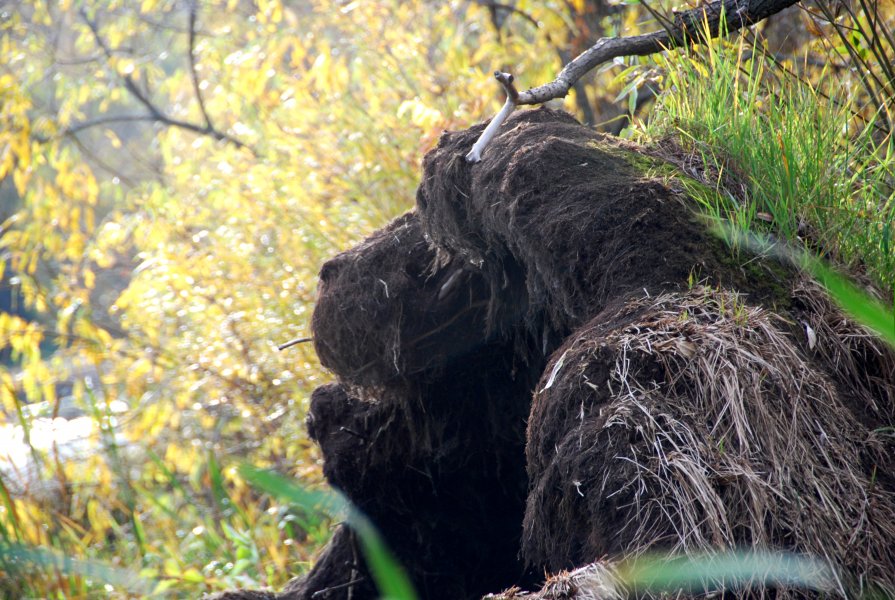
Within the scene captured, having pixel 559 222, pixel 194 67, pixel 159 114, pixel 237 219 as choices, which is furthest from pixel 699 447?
pixel 159 114

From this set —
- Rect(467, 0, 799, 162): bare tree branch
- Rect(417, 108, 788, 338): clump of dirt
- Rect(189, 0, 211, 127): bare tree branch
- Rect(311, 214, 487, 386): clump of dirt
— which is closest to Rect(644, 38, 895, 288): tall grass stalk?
Rect(417, 108, 788, 338): clump of dirt

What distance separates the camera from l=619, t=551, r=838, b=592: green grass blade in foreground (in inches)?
61.7

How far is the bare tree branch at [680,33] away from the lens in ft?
9.52

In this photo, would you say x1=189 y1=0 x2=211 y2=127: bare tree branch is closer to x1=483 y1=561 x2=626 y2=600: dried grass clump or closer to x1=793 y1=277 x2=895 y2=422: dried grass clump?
x1=793 y1=277 x2=895 y2=422: dried grass clump

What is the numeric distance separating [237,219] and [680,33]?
14.1ft

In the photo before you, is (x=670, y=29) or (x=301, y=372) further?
(x=301, y=372)

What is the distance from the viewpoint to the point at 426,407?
123 inches

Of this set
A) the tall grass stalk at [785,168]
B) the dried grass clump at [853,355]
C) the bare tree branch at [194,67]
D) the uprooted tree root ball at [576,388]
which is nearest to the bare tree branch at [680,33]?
the uprooted tree root ball at [576,388]

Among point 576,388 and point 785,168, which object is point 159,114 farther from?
point 576,388

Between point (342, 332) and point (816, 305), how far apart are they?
5.03ft

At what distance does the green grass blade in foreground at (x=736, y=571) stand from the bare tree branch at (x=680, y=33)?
64.9 inches

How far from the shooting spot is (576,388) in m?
1.94

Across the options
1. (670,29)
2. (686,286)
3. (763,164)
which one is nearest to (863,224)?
(763,164)

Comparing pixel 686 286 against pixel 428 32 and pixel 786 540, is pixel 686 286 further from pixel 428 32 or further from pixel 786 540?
pixel 428 32
